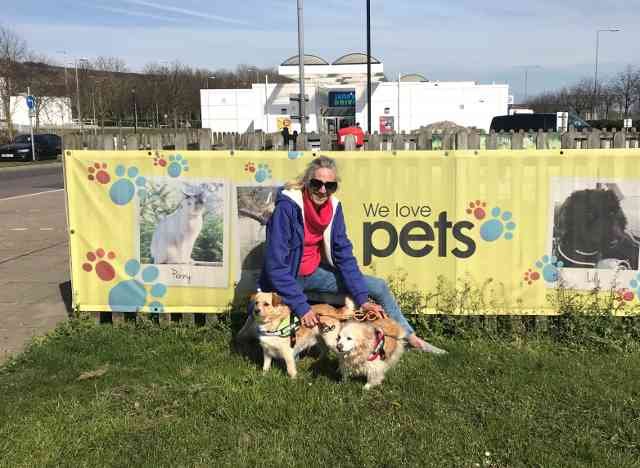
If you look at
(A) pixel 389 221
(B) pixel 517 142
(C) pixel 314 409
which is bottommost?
(C) pixel 314 409

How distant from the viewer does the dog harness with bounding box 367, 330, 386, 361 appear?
3.86 m

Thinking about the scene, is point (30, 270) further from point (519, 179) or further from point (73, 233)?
point (519, 179)

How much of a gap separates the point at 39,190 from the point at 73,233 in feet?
48.9

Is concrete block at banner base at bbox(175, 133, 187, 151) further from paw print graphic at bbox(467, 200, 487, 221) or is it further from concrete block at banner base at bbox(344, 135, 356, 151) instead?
paw print graphic at bbox(467, 200, 487, 221)

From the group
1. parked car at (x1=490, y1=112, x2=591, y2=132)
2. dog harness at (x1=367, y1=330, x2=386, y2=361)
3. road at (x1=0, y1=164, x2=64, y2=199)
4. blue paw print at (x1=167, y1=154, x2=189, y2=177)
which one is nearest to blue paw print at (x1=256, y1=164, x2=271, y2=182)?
blue paw print at (x1=167, y1=154, x2=189, y2=177)

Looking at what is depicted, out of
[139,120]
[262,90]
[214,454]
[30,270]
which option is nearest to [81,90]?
[139,120]

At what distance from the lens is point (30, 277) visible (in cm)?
705

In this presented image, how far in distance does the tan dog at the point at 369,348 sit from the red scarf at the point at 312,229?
0.71m

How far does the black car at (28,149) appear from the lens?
35.1 metres

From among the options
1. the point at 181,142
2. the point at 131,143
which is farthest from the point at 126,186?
the point at 181,142

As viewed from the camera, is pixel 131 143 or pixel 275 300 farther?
pixel 131 143

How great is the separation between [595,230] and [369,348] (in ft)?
7.71

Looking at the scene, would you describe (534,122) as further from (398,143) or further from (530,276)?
(530,276)

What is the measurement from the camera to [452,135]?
Answer: 199 inches
